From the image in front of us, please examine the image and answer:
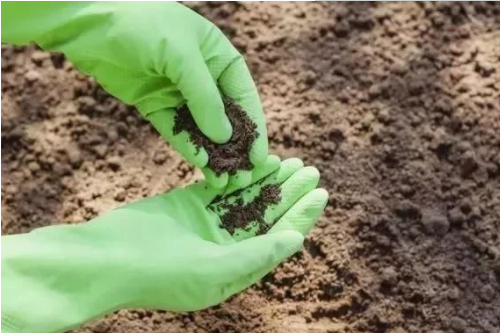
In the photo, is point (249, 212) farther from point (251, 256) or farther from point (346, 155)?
point (346, 155)

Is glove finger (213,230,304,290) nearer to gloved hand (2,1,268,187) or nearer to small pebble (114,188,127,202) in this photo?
gloved hand (2,1,268,187)

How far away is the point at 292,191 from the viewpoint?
157cm

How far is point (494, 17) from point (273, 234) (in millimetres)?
867

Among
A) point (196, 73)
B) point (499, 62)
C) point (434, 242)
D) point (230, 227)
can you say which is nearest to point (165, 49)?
point (196, 73)

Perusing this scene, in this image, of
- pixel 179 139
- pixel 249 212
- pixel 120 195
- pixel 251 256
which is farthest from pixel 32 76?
pixel 251 256

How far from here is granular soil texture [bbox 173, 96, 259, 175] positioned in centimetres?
154

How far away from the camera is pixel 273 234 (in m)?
1.46

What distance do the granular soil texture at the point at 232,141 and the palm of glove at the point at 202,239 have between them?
0.17 ft

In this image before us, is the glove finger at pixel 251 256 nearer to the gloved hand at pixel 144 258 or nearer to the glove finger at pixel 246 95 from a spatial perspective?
the gloved hand at pixel 144 258

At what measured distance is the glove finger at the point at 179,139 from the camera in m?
1.53

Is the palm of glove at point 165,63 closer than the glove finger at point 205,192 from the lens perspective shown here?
Yes

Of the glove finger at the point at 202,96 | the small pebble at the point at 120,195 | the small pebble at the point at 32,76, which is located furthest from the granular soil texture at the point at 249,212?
the small pebble at the point at 32,76

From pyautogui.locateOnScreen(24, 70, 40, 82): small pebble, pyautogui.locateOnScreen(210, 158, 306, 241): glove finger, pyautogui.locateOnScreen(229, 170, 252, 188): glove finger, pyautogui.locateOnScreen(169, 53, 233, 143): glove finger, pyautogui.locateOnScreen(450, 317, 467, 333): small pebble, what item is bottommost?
pyautogui.locateOnScreen(450, 317, 467, 333): small pebble

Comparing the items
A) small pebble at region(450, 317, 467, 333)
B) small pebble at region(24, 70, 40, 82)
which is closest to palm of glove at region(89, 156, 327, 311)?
small pebble at region(450, 317, 467, 333)
